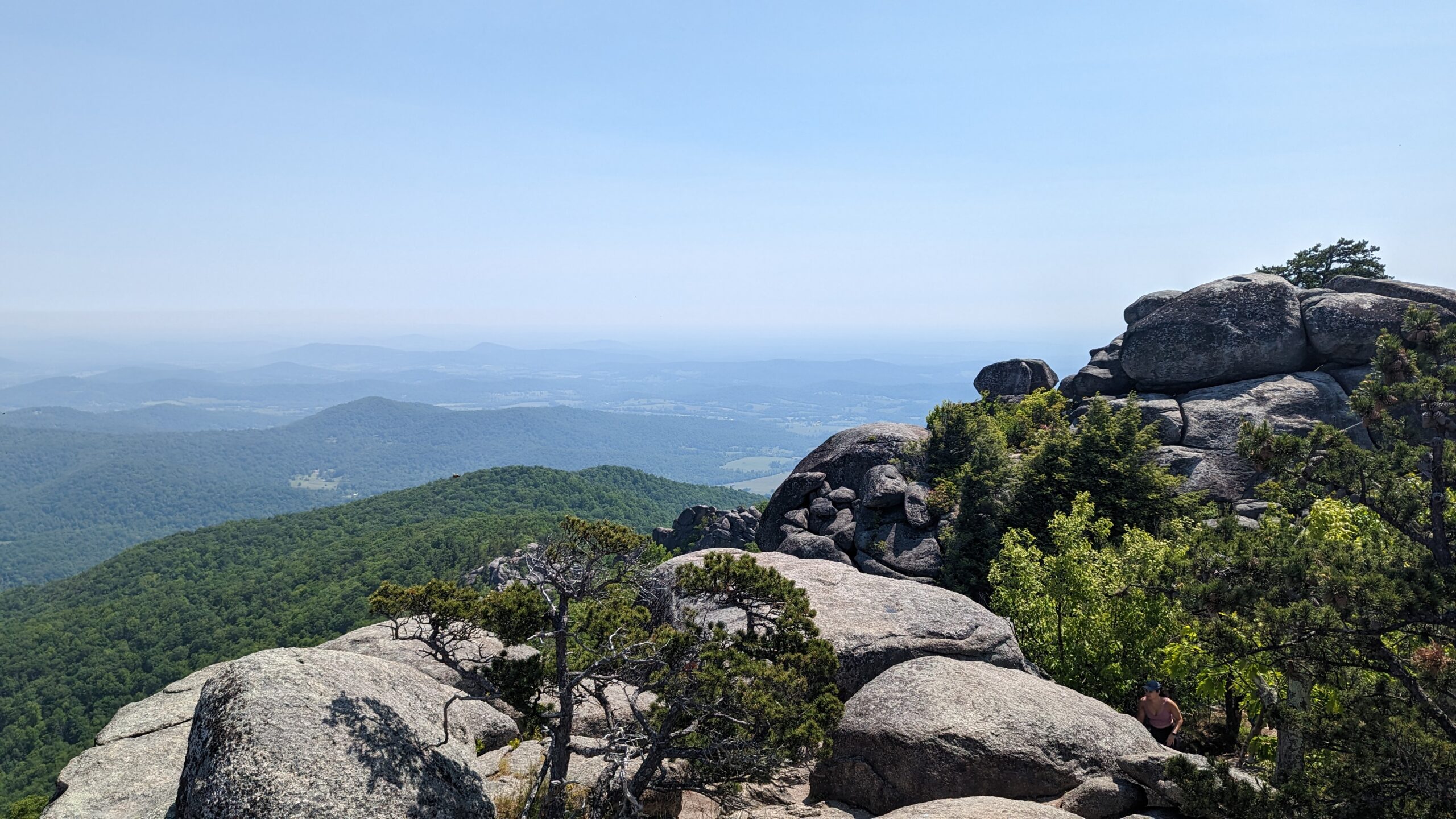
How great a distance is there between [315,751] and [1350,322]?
42.0 meters

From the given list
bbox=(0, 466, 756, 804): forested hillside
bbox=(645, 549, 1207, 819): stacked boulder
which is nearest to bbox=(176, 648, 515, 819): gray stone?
bbox=(645, 549, 1207, 819): stacked boulder

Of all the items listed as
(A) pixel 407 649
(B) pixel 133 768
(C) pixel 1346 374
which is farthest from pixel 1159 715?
(C) pixel 1346 374

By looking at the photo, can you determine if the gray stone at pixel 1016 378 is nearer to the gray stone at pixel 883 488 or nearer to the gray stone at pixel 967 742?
the gray stone at pixel 883 488

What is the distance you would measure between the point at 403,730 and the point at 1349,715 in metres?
12.4

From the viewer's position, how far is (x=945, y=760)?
1168 cm

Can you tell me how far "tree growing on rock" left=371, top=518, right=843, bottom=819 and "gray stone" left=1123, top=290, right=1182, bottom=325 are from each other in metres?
42.2

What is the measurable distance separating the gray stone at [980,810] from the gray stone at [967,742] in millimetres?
1264

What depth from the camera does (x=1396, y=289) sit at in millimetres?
32219

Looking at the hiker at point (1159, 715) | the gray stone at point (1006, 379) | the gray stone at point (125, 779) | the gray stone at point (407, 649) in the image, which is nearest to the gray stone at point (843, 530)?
the hiker at point (1159, 715)

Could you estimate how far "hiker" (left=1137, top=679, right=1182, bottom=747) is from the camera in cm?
1486

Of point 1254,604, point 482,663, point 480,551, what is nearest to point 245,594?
point 480,551

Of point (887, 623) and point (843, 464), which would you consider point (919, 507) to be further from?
point (887, 623)

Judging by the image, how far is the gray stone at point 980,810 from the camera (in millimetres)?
9516

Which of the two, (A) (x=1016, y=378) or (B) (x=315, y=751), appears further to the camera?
(A) (x=1016, y=378)
